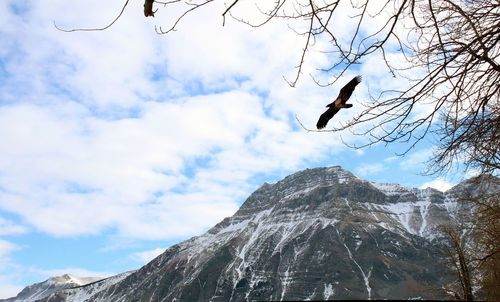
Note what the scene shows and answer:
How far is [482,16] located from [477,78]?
3.25 ft

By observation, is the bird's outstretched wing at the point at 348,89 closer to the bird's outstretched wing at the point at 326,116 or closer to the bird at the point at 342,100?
the bird at the point at 342,100

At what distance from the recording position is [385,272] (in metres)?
191

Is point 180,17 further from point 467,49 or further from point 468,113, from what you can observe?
point 468,113

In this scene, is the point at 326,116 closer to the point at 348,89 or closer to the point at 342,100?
the point at 342,100

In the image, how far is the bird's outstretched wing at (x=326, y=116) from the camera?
4734 millimetres

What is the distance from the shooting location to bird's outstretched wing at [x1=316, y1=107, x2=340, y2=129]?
186 inches

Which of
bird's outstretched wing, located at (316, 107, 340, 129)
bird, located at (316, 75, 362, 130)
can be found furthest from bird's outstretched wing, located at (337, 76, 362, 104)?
bird's outstretched wing, located at (316, 107, 340, 129)

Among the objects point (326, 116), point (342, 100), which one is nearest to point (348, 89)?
point (342, 100)

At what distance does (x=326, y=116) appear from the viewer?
4.82 meters

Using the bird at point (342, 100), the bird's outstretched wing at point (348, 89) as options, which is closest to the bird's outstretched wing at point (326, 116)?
the bird at point (342, 100)

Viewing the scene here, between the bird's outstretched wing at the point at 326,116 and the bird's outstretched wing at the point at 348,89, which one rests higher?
the bird's outstretched wing at the point at 348,89

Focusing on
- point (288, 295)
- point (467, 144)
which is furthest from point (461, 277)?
point (288, 295)

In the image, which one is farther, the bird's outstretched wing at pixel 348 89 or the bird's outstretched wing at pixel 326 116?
the bird's outstretched wing at pixel 326 116

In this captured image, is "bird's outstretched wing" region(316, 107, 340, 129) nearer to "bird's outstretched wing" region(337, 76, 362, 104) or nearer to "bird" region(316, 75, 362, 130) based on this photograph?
"bird" region(316, 75, 362, 130)
